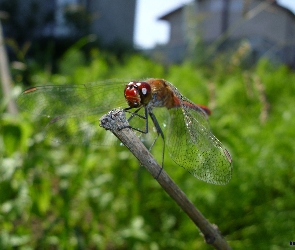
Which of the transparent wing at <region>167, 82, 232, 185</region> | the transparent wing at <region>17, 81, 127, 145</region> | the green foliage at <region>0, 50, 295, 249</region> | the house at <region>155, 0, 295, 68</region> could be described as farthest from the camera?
the house at <region>155, 0, 295, 68</region>

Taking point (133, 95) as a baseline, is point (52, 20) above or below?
below

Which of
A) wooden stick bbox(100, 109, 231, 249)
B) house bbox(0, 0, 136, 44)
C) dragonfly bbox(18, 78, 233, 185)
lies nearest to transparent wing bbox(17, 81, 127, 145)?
dragonfly bbox(18, 78, 233, 185)

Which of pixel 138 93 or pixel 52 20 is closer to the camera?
pixel 138 93

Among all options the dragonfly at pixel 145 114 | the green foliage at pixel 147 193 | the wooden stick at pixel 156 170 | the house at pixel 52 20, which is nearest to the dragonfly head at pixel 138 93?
the dragonfly at pixel 145 114

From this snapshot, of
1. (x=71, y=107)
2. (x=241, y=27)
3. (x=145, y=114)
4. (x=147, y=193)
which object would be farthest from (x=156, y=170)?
→ (x=241, y=27)

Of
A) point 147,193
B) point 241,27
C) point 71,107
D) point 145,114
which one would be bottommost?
point 241,27

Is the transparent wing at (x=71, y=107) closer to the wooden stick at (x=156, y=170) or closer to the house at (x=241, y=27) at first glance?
the wooden stick at (x=156, y=170)

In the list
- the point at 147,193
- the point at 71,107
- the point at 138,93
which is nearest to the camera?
the point at 138,93

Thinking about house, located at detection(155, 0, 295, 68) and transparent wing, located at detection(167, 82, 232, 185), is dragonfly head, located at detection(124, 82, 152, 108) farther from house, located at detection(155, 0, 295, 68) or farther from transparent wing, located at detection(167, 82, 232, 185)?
→ house, located at detection(155, 0, 295, 68)

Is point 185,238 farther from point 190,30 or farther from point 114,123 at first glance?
point 190,30

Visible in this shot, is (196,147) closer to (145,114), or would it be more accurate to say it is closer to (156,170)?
(145,114)
